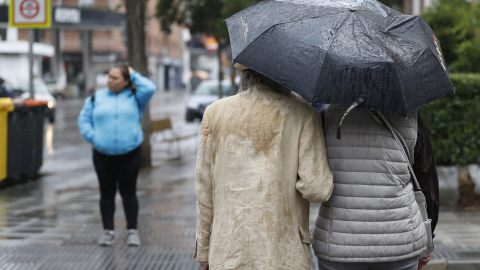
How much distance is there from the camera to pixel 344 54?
2.88 m

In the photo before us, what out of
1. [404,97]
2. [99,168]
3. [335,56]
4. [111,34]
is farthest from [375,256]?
[111,34]

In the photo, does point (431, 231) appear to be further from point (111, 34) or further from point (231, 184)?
point (111, 34)

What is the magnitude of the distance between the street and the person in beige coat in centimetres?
294

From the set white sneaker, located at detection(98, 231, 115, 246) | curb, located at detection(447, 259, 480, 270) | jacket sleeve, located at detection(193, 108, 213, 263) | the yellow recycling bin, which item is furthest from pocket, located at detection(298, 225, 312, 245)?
the yellow recycling bin

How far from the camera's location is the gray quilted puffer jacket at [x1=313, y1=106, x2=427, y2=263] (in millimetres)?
2934

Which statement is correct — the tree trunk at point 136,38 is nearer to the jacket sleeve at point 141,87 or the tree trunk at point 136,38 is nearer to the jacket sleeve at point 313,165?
the jacket sleeve at point 141,87

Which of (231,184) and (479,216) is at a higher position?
(231,184)

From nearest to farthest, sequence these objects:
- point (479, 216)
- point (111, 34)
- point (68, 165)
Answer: point (479, 216) → point (68, 165) → point (111, 34)

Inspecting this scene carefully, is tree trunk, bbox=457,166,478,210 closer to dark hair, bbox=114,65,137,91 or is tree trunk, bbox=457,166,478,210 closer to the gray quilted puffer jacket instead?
dark hair, bbox=114,65,137,91

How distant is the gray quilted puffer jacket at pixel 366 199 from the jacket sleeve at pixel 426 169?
142 millimetres

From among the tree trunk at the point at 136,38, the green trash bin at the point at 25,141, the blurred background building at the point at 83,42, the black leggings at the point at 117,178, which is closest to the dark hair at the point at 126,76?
the black leggings at the point at 117,178

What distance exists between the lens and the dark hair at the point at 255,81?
10.2 feet

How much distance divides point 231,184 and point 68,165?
11172mm

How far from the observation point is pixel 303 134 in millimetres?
2984
